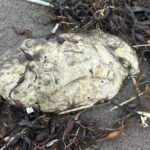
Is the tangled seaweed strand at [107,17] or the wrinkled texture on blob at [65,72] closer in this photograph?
the wrinkled texture on blob at [65,72]

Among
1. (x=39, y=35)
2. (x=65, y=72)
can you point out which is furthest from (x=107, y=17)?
(x=65, y=72)

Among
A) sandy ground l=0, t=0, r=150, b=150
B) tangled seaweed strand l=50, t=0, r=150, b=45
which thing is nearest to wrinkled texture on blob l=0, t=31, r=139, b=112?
sandy ground l=0, t=0, r=150, b=150

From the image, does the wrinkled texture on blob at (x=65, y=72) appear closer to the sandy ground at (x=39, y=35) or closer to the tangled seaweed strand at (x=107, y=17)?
the sandy ground at (x=39, y=35)

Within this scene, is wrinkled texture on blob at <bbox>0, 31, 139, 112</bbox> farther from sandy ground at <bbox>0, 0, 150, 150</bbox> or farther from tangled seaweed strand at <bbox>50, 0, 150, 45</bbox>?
tangled seaweed strand at <bbox>50, 0, 150, 45</bbox>

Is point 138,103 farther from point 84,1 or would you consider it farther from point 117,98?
point 84,1

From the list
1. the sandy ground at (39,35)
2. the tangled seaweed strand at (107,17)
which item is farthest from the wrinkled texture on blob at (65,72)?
the tangled seaweed strand at (107,17)

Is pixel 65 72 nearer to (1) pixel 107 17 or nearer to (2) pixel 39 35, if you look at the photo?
(2) pixel 39 35
